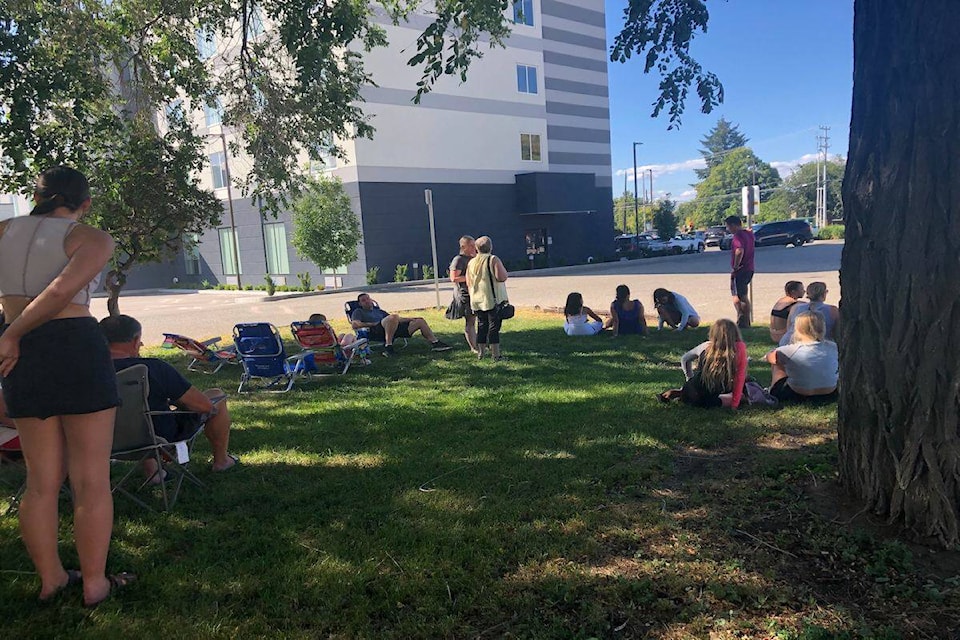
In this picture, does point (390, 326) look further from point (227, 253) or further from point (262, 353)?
point (227, 253)

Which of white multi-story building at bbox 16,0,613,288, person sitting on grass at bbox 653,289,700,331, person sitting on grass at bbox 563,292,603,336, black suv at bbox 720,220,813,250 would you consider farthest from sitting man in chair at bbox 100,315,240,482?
black suv at bbox 720,220,813,250

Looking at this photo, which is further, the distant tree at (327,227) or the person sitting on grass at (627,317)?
the distant tree at (327,227)

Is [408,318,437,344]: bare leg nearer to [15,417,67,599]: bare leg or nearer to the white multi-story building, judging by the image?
[15,417,67,599]: bare leg

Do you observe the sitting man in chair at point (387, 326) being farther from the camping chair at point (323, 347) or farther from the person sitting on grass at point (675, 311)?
the person sitting on grass at point (675, 311)

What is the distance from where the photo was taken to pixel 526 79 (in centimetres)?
3288

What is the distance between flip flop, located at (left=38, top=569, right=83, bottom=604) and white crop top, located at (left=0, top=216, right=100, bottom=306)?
1.30m

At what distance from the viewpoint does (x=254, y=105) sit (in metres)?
10.2

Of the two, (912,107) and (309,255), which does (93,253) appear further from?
(309,255)

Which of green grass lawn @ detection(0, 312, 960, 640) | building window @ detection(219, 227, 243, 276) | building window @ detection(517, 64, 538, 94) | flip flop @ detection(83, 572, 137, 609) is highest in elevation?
building window @ detection(517, 64, 538, 94)

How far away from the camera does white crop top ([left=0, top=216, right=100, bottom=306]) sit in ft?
8.43

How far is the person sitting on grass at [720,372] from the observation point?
5.17 m

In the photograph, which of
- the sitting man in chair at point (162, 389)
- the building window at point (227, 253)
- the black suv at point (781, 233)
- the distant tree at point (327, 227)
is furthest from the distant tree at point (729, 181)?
the sitting man in chair at point (162, 389)

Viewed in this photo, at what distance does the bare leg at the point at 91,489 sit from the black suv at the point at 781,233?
40.2m

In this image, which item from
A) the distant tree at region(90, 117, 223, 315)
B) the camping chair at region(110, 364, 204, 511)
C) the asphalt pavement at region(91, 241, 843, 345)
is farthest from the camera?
the asphalt pavement at region(91, 241, 843, 345)
